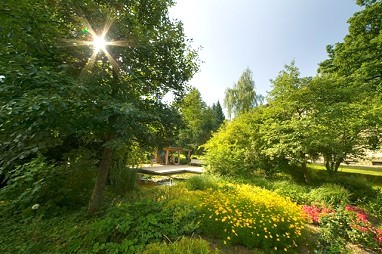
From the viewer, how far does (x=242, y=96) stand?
876 inches

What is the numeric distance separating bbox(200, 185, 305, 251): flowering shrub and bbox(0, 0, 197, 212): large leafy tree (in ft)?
6.74

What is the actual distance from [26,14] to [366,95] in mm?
12486

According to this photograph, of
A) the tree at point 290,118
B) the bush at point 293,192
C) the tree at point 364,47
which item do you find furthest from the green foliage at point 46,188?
the tree at point 364,47

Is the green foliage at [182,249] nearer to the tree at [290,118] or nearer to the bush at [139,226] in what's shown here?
the bush at [139,226]

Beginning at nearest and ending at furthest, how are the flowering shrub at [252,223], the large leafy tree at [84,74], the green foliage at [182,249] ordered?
the green foliage at [182,249], the large leafy tree at [84,74], the flowering shrub at [252,223]

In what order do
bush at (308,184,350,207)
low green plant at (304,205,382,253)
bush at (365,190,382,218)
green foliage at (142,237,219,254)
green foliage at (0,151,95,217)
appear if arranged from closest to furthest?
green foliage at (142,237,219,254) → low green plant at (304,205,382,253) → green foliage at (0,151,95,217) → bush at (308,184,350,207) → bush at (365,190,382,218)

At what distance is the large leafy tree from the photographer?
2.49m

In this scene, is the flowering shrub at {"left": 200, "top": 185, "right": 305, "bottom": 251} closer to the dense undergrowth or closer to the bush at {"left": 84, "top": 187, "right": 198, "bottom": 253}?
the dense undergrowth

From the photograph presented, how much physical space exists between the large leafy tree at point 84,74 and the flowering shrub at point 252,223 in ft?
6.74

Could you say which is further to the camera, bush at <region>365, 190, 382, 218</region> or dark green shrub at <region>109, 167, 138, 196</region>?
bush at <region>365, 190, 382, 218</region>

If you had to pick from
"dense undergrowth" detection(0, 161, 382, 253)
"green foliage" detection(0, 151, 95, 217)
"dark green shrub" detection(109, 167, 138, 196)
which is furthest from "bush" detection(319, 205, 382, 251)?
"green foliage" detection(0, 151, 95, 217)

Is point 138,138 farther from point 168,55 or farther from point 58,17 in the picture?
point 58,17

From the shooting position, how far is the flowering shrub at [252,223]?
348cm

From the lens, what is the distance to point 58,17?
12.0 feet
